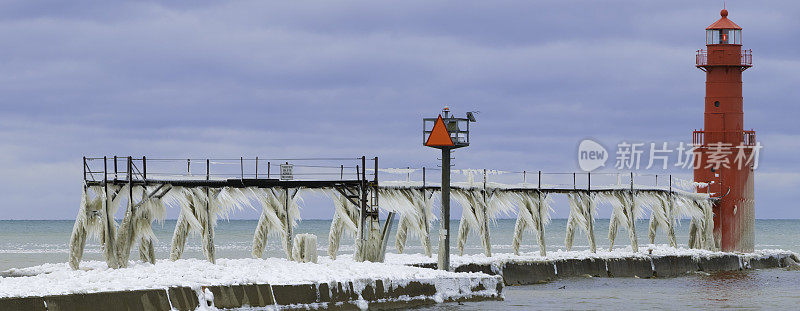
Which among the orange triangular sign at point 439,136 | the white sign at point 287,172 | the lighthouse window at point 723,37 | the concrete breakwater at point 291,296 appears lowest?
the concrete breakwater at point 291,296

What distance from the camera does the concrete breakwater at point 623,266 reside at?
3719 centimetres

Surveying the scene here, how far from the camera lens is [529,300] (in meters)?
29.9

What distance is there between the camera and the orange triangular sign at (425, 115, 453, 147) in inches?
1086

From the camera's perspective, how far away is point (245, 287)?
22.8m

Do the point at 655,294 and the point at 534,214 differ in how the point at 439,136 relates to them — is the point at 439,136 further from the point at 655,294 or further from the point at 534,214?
the point at 534,214

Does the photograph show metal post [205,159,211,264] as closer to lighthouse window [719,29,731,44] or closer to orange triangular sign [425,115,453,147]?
orange triangular sign [425,115,453,147]

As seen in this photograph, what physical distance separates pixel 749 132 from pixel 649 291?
16.1 meters

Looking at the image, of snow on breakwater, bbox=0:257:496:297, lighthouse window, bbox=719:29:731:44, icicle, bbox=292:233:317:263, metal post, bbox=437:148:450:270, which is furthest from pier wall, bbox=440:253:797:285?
lighthouse window, bbox=719:29:731:44

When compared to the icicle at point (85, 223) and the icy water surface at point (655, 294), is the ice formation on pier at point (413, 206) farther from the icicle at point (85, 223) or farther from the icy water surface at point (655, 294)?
the icicle at point (85, 223)

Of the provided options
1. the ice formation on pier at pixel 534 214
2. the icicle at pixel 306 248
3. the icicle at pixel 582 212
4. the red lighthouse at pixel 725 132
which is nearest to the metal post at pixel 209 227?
the icicle at pixel 306 248

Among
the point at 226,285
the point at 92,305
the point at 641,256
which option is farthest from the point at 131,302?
the point at 641,256

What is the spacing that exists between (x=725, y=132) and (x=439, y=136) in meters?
23.8

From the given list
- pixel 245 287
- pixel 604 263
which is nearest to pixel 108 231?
pixel 245 287

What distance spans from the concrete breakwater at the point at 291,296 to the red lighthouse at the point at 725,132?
74.5ft
